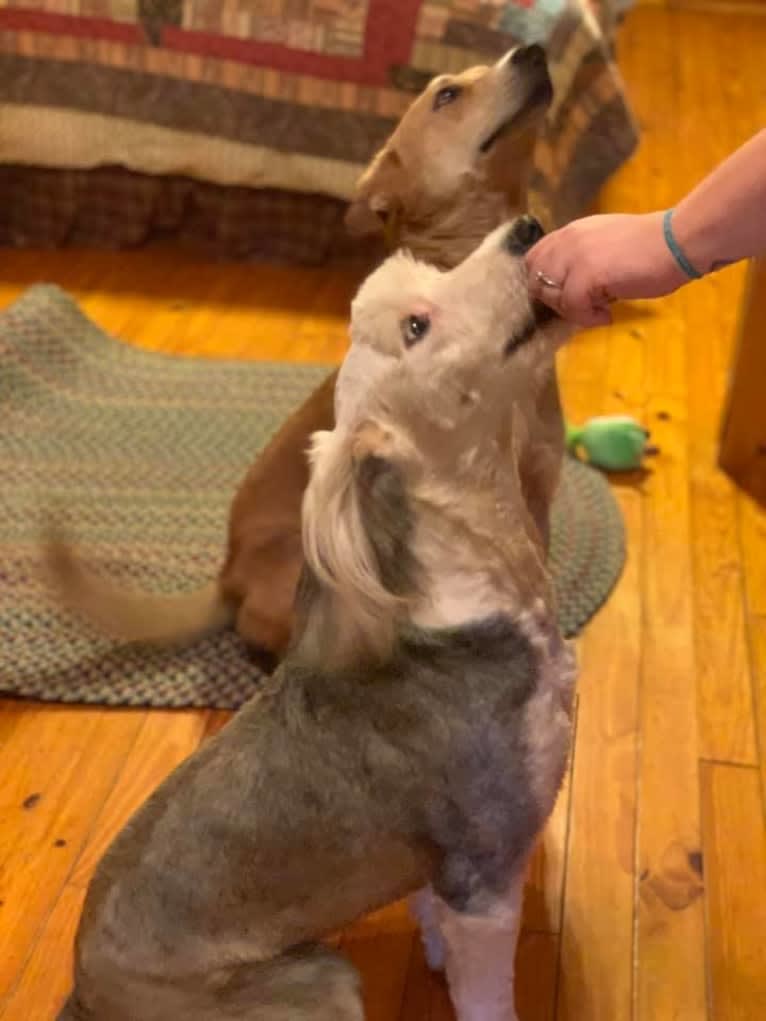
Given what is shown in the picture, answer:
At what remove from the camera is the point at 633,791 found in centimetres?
181

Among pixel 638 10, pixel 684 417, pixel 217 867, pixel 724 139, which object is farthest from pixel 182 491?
pixel 638 10

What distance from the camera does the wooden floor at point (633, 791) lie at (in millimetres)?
1544

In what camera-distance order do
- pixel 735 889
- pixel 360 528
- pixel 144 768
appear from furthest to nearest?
1. pixel 144 768
2. pixel 735 889
3. pixel 360 528

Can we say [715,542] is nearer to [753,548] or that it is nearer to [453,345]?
[753,548]

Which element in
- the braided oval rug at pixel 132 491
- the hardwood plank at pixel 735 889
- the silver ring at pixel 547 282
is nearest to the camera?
the silver ring at pixel 547 282

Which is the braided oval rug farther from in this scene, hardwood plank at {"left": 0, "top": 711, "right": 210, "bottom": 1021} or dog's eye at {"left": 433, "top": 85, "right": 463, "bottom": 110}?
dog's eye at {"left": 433, "top": 85, "right": 463, "bottom": 110}

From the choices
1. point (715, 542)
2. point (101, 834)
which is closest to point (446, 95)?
point (715, 542)

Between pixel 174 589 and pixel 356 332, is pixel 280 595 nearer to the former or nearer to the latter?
pixel 174 589

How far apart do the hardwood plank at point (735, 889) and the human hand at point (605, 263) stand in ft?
3.00

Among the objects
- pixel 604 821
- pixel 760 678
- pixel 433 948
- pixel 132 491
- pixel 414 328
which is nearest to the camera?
pixel 414 328

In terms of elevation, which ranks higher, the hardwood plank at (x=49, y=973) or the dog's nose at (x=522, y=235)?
the dog's nose at (x=522, y=235)

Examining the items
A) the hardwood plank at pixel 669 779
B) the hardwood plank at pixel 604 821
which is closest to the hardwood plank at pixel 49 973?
the hardwood plank at pixel 604 821

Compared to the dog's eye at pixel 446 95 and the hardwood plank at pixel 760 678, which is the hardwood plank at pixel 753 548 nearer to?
the hardwood plank at pixel 760 678

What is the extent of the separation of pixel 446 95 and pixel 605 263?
0.97 m
